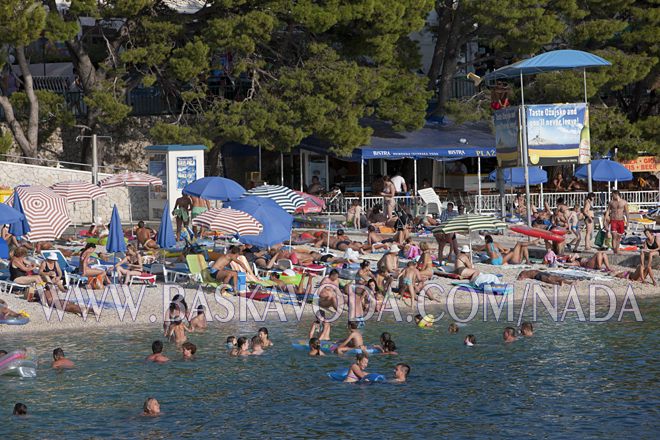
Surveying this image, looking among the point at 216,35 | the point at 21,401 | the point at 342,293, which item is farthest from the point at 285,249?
the point at 21,401

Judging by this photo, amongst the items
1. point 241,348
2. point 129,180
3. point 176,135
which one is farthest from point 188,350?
point 176,135

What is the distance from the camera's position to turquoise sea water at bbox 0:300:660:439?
655 inches

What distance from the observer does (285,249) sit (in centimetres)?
2953

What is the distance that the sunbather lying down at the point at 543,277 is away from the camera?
90.9 ft

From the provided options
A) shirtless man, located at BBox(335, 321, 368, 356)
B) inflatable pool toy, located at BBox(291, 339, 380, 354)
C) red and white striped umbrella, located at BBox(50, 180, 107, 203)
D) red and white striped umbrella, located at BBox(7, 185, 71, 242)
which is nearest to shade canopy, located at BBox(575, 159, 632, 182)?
red and white striped umbrella, located at BBox(50, 180, 107, 203)

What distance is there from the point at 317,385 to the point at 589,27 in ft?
79.4

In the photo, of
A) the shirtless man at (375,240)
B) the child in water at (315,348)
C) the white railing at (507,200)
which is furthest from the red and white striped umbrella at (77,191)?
the child in water at (315,348)

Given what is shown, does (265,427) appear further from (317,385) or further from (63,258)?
(63,258)

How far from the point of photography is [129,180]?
33781mm

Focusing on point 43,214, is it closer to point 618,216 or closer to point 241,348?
point 241,348

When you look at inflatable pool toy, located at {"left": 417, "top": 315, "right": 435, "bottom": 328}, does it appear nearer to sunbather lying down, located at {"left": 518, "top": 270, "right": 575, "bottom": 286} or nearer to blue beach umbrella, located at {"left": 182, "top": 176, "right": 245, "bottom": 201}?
sunbather lying down, located at {"left": 518, "top": 270, "right": 575, "bottom": 286}

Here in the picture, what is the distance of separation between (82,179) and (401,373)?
1993 cm

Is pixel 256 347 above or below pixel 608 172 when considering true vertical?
below

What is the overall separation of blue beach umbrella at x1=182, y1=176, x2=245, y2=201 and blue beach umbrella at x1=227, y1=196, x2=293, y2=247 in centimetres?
311
